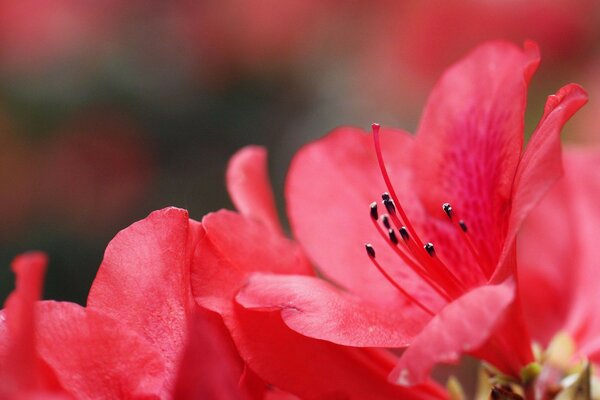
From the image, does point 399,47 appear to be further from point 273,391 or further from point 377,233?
point 273,391

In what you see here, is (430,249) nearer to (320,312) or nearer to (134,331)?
(320,312)

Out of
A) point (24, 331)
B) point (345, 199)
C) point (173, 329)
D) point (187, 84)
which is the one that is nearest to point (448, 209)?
point (345, 199)

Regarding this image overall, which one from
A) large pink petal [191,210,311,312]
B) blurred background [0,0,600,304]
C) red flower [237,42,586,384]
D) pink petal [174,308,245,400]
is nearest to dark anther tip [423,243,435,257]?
red flower [237,42,586,384]

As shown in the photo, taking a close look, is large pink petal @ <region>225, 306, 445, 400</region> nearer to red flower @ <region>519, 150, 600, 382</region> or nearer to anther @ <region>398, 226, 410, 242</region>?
anther @ <region>398, 226, 410, 242</region>

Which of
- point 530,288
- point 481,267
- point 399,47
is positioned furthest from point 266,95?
point 481,267

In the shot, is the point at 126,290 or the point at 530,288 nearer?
the point at 126,290

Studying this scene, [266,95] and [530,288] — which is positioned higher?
[266,95]
